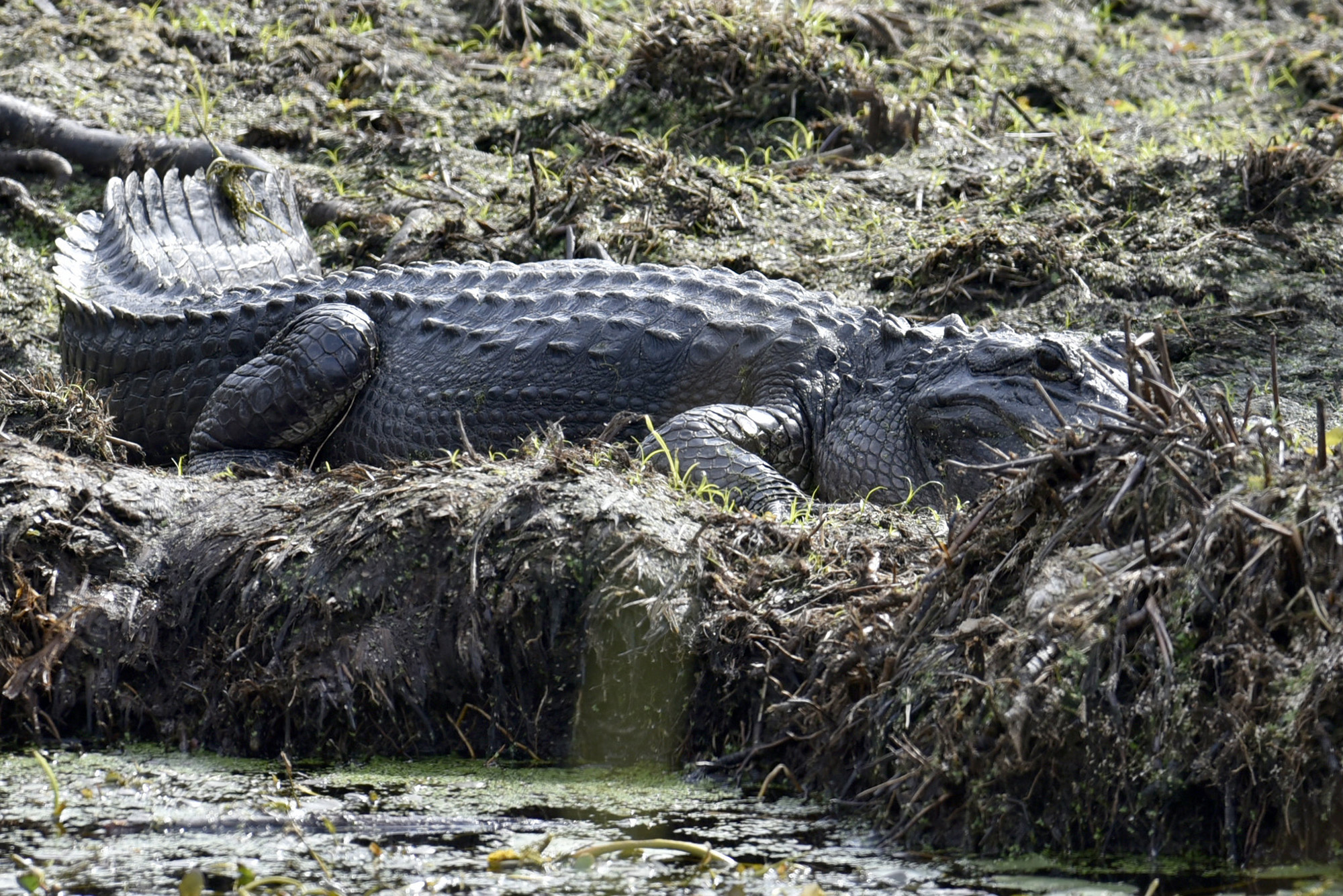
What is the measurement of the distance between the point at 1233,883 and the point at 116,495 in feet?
9.77

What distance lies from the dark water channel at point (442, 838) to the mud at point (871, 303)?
0.12 meters

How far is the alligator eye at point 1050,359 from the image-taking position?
4516mm

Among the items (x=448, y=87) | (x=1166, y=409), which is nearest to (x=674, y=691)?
(x=1166, y=409)

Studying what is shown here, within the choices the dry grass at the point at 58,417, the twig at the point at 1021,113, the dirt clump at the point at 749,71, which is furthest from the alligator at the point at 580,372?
the twig at the point at 1021,113

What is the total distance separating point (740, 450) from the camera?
14.7 ft

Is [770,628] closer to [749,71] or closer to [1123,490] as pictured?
[1123,490]

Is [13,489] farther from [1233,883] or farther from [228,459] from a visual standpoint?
[1233,883]

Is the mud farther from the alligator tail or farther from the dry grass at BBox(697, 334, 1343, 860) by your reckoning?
the alligator tail

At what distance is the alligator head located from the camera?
14.8ft

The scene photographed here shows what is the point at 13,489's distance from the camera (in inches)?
155

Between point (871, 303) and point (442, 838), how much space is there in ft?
12.3

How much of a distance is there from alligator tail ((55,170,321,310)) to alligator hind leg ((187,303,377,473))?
0.62m

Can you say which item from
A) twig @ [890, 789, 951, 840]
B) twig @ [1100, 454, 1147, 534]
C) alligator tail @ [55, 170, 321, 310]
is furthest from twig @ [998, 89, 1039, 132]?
twig @ [890, 789, 951, 840]

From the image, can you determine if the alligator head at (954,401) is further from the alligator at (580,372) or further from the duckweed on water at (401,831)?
the duckweed on water at (401,831)
